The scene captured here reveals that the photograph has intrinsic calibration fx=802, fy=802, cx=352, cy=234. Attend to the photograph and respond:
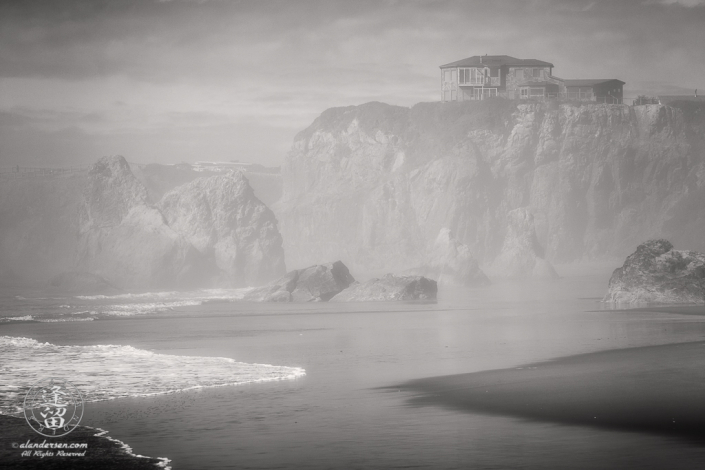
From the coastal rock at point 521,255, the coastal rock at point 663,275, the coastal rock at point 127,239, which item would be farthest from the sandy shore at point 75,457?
the coastal rock at point 521,255

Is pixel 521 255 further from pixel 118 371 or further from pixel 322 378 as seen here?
pixel 118 371

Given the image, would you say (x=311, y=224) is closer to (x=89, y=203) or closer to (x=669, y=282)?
(x=89, y=203)

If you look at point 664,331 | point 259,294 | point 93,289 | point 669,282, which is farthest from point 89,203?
point 664,331

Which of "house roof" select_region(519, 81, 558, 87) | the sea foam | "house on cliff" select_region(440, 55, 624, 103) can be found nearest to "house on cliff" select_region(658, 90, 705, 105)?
"house on cliff" select_region(440, 55, 624, 103)

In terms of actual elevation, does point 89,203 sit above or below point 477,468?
above

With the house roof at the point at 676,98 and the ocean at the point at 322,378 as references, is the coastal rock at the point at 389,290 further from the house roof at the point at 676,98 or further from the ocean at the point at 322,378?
the house roof at the point at 676,98
